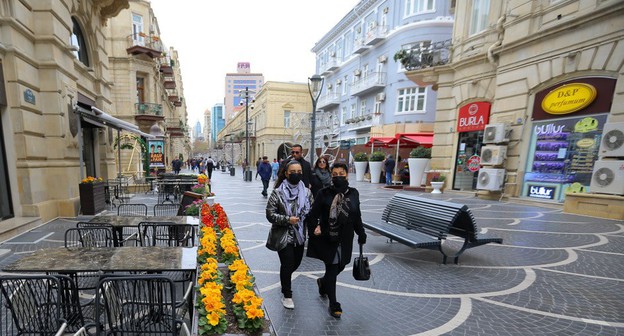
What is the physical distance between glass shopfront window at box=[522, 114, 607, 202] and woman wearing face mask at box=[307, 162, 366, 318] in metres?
10.0

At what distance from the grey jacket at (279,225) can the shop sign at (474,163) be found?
11.7m

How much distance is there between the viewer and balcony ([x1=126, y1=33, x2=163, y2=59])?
21.2m

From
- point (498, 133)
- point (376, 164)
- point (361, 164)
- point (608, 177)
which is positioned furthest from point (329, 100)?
point (608, 177)

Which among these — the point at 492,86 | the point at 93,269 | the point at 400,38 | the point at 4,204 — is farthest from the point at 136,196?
the point at 400,38

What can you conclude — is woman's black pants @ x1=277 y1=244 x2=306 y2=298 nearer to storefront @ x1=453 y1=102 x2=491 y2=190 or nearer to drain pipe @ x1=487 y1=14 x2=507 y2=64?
storefront @ x1=453 y1=102 x2=491 y2=190

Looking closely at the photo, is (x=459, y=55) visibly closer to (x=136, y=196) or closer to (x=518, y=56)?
(x=518, y=56)

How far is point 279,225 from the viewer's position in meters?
3.19

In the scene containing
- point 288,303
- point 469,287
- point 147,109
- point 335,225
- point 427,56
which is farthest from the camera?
point 147,109

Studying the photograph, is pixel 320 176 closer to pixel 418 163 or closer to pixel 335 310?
pixel 335 310

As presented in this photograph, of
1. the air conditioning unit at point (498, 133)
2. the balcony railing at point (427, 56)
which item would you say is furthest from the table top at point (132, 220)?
the balcony railing at point (427, 56)

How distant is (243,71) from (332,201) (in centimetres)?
17106

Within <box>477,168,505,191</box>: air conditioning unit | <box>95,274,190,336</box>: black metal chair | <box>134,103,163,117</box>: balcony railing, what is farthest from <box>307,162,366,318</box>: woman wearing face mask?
<box>134,103,163,117</box>: balcony railing

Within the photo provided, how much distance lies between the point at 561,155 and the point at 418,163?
19.8 feet

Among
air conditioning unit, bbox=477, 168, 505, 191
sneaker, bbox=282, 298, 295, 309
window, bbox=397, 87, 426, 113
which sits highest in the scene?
window, bbox=397, 87, 426, 113
